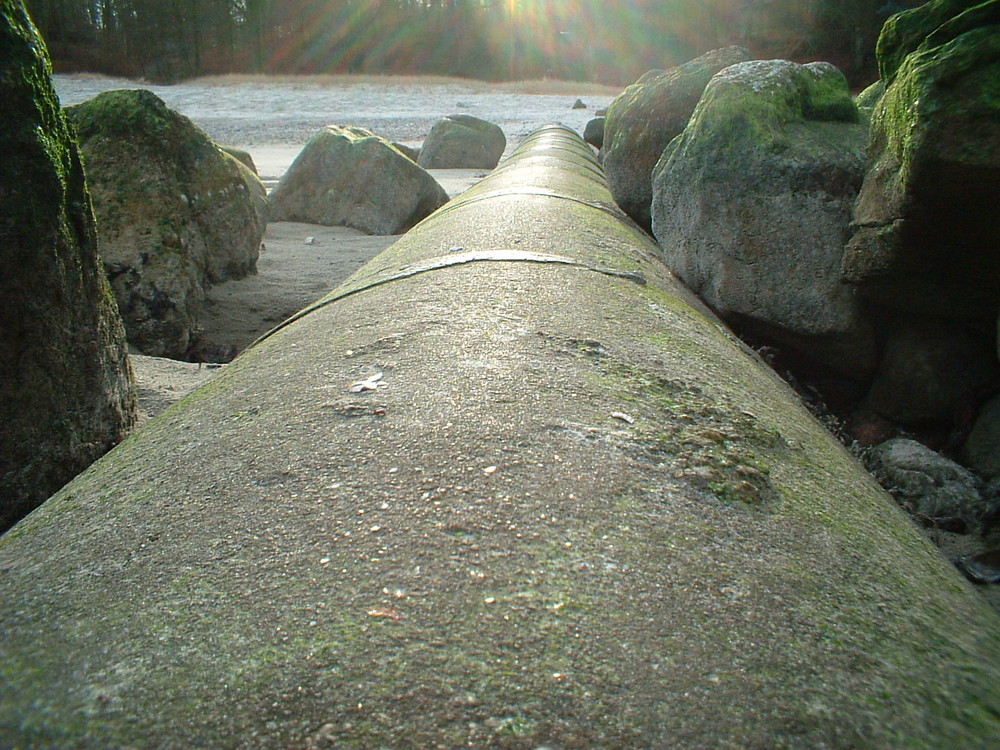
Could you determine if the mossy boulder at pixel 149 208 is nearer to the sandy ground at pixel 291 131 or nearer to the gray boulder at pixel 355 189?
the sandy ground at pixel 291 131

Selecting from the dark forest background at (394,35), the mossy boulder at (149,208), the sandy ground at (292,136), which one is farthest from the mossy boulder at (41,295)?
the dark forest background at (394,35)

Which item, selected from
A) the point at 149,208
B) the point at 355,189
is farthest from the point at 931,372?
the point at 355,189

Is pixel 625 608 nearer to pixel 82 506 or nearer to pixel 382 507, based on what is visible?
pixel 382 507

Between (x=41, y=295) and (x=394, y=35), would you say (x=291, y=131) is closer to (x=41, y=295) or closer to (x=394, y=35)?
(x=394, y=35)

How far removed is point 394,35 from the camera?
113ft

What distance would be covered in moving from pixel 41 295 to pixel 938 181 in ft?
7.38

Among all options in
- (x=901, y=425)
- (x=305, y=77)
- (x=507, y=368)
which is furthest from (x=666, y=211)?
(x=305, y=77)

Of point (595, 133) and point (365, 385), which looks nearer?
point (365, 385)

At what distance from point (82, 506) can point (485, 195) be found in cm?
328

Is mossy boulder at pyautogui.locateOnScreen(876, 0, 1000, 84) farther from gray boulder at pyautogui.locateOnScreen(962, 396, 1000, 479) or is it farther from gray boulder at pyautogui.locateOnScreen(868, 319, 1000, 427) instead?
gray boulder at pyautogui.locateOnScreen(962, 396, 1000, 479)

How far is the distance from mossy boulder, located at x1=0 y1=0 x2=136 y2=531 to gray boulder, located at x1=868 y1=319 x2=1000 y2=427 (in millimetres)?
2740

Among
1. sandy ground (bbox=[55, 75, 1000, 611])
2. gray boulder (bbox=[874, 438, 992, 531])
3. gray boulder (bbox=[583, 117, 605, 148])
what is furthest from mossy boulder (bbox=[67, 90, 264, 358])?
gray boulder (bbox=[583, 117, 605, 148])

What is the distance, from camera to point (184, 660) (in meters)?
0.88

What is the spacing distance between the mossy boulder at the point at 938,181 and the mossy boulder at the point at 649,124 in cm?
192
